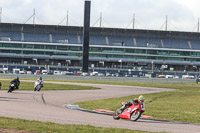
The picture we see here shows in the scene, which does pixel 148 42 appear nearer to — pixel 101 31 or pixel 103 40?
pixel 103 40

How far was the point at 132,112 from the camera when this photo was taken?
65.2 ft

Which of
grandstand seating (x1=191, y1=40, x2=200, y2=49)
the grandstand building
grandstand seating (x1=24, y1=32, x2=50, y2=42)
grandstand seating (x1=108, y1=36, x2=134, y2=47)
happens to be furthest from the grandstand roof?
grandstand seating (x1=191, y1=40, x2=200, y2=49)

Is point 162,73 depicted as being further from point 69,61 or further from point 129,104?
point 129,104

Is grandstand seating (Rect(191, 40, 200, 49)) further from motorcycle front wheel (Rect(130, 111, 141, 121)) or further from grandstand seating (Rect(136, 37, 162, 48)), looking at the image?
motorcycle front wheel (Rect(130, 111, 141, 121))

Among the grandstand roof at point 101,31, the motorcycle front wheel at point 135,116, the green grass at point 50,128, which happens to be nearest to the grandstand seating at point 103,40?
the grandstand roof at point 101,31

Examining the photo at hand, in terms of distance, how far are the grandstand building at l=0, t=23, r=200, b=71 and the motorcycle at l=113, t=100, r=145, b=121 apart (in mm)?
107551

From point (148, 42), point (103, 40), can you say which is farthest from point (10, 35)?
point (148, 42)

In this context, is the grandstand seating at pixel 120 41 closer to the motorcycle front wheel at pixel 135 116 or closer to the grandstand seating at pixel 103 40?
the grandstand seating at pixel 103 40

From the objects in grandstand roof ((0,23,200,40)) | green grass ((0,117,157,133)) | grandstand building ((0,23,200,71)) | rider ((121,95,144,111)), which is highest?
grandstand roof ((0,23,200,40))

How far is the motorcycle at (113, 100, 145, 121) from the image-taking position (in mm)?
19672

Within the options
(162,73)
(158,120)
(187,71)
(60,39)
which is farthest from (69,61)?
(158,120)

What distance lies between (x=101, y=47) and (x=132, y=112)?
4428 inches

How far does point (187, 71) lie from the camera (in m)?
132

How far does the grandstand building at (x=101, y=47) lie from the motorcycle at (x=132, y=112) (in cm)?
10755
